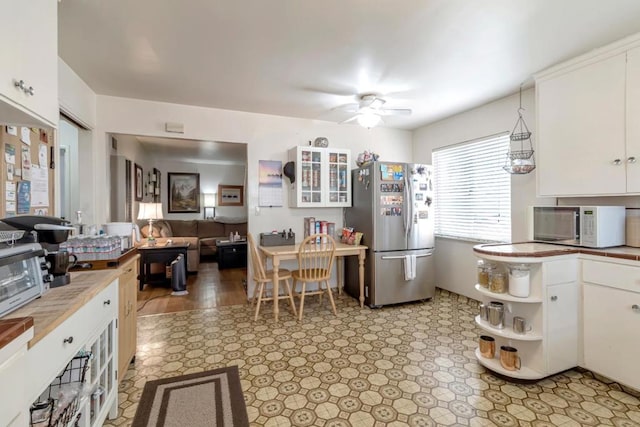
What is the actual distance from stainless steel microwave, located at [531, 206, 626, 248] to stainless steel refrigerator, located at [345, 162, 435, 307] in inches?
55.3

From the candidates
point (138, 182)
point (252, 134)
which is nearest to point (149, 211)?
point (138, 182)

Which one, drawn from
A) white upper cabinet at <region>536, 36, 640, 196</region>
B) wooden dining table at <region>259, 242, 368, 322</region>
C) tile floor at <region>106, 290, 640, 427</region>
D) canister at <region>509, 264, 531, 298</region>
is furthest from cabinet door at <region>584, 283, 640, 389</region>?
wooden dining table at <region>259, 242, 368, 322</region>

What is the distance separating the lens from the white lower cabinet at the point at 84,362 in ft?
3.26

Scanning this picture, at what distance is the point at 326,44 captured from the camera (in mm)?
2236

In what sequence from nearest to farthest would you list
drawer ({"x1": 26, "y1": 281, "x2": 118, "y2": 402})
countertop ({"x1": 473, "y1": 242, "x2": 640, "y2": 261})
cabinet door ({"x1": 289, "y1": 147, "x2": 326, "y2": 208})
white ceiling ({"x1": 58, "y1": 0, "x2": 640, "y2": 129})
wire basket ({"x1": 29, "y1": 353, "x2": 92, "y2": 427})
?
drawer ({"x1": 26, "y1": 281, "x2": 118, "y2": 402}) < wire basket ({"x1": 29, "y1": 353, "x2": 92, "y2": 427}) < white ceiling ({"x1": 58, "y1": 0, "x2": 640, "y2": 129}) < countertop ({"x1": 473, "y1": 242, "x2": 640, "y2": 261}) < cabinet door ({"x1": 289, "y1": 147, "x2": 326, "y2": 208})

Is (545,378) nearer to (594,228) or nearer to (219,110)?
(594,228)

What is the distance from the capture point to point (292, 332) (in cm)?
295

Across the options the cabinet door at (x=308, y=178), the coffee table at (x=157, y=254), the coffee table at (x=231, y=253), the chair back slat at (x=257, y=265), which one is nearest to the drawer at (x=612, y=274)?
the cabinet door at (x=308, y=178)

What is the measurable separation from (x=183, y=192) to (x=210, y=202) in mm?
662

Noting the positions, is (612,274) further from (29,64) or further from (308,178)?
(29,64)

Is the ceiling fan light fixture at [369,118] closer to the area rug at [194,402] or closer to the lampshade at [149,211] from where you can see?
the area rug at [194,402]

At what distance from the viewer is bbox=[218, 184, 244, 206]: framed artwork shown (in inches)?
299

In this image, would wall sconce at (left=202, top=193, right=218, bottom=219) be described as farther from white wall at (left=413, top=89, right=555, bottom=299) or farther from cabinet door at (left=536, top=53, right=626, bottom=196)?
cabinet door at (left=536, top=53, right=626, bottom=196)

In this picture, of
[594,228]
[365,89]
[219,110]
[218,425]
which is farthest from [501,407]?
[219,110]
